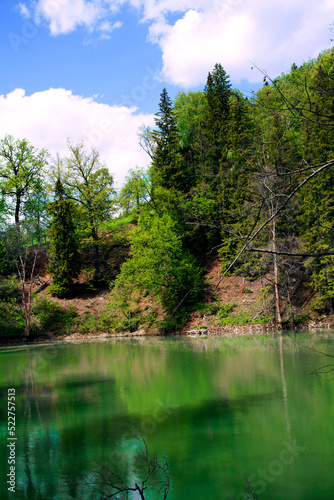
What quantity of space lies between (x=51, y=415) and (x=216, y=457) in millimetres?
4312

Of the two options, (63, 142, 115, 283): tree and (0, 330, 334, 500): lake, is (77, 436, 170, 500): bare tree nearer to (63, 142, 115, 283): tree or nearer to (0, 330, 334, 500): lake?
(0, 330, 334, 500): lake

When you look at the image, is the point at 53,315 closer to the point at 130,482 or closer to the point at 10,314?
the point at 10,314

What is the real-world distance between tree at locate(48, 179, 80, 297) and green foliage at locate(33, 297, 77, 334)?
237cm

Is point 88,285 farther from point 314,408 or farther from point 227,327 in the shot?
point 314,408

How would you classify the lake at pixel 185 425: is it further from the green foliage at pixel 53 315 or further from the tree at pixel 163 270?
the green foliage at pixel 53 315

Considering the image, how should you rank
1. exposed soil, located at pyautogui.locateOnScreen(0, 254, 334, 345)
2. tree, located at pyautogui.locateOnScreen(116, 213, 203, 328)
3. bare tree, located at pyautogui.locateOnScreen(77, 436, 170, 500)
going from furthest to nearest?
1. tree, located at pyautogui.locateOnScreen(116, 213, 203, 328)
2. exposed soil, located at pyautogui.locateOnScreen(0, 254, 334, 345)
3. bare tree, located at pyautogui.locateOnScreen(77, 436, 170, 500)

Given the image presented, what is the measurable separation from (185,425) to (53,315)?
22157mm

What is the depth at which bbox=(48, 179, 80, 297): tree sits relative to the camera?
30.5 metres

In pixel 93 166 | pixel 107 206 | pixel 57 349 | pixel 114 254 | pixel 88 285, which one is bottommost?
pixel 57 349

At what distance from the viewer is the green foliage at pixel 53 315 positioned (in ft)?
88.4

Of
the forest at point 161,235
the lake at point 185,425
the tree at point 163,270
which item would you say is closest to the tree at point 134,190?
the forest at point 161,235

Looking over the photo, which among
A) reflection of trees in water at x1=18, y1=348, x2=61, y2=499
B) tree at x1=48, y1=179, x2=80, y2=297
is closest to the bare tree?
reflection of trees in water at x1=18, y1=348, x2=61, y2=499

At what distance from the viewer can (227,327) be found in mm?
24234

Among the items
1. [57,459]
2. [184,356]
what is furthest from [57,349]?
[57,459]
